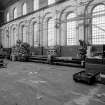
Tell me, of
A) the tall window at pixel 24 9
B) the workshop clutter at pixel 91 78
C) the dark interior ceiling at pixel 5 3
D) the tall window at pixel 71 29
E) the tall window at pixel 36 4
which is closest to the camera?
the workshop clutter at pixel 91 78

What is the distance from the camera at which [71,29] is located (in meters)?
11.1

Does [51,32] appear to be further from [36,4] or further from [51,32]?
[36,4]

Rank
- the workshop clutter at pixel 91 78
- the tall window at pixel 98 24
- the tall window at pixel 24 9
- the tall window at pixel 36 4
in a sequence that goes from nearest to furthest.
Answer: the workshop clutter at pixel 91 78, the tall window at pixel 98 24, the tall window at pixel 36 4, the tall window at pixel 24 9

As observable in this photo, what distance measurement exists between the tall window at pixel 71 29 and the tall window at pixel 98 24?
1.95 meters

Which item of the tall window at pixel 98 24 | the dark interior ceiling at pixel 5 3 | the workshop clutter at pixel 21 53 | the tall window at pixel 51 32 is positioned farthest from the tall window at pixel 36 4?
the tall window at pixel 98 24

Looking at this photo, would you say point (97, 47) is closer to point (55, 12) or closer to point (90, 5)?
point (90, 5)

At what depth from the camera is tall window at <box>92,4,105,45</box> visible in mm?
9016

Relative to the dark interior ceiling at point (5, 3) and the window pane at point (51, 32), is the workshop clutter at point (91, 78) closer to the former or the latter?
the window pane at point (51, 32)

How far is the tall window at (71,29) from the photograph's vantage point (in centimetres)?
1085

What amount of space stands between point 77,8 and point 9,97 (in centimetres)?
1008

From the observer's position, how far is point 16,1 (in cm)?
1717

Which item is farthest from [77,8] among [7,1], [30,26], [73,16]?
[7,1]

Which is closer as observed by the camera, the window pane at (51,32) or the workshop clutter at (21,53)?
the workshop clutter at (21,53)

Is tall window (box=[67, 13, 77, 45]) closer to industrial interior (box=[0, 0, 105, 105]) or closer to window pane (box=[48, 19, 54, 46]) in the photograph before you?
industrial interior (box=[0, 0, 105, 105])
